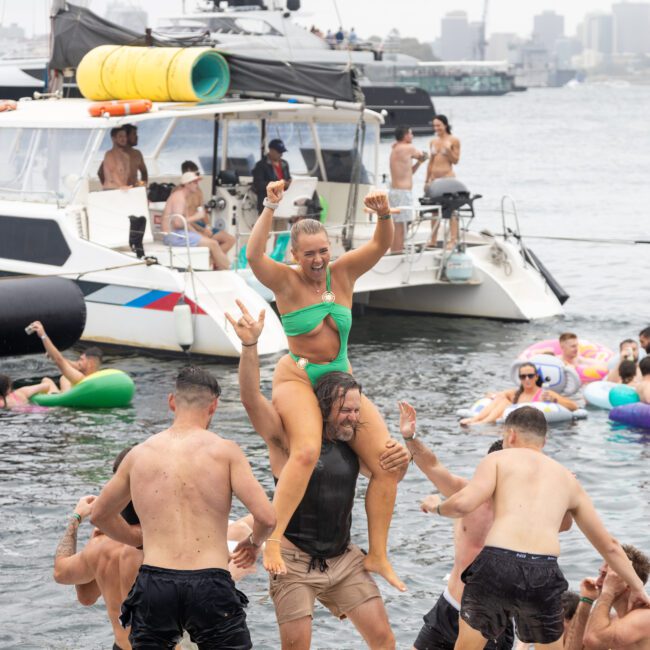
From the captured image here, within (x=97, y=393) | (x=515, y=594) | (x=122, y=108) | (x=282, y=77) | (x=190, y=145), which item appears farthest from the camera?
(x=190, y=145)

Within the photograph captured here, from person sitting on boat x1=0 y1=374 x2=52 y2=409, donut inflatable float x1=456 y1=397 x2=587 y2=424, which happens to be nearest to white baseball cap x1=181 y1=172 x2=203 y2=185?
person sitting on boat x1=0 y1=374 x2=52 y2=409

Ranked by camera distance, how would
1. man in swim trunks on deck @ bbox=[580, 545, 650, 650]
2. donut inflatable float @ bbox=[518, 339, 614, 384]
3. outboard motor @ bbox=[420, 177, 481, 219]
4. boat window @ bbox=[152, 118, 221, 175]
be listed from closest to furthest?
man in swim trunks on deck @ bbox=[580, 545, 650, 650], donut inflatable float @ bbox=[518, 339, 614, 384], outboard motor @ bbox=[420, 177, 481, 219], boat window @ bbox=[152, 118, 221, 175]

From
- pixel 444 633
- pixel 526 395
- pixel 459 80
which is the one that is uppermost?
pixel 459 80

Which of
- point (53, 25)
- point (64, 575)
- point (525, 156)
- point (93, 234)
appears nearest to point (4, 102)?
point (53, 25)

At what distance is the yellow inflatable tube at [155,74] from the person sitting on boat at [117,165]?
0.79 m

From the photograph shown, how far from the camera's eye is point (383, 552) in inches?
287

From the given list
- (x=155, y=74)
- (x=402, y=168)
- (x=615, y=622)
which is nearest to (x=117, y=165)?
(x=155, y=74)

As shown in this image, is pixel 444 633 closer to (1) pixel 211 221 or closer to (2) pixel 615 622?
(2) pixel 615 622

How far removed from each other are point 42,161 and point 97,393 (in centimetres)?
459

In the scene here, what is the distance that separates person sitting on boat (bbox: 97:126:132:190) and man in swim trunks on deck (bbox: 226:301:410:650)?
11639 mm

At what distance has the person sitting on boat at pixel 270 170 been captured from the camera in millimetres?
18984

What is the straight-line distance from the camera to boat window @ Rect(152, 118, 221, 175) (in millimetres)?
20547

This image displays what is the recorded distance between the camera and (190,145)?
2123 cm

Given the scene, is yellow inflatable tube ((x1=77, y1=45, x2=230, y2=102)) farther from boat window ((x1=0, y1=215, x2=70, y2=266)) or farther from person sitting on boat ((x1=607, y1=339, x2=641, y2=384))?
person sitting on boat ((x1=607, y1=339, x2=641, y2=384))
